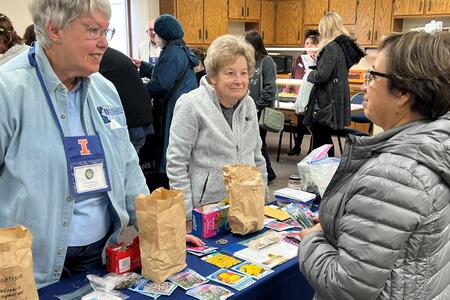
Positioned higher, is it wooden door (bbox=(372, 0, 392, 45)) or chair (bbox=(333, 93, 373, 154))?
wooden door (bbox=(372, 0, 392, 45))

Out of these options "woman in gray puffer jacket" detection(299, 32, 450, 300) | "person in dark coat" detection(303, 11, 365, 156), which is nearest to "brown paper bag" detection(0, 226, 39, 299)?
"woman in gray puffer jacket" detection(299, 32, 450, 300)

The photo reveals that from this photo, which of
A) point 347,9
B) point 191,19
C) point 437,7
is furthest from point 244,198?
point 347,9

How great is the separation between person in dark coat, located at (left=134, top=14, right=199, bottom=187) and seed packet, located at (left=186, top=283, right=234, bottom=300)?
7.76ft

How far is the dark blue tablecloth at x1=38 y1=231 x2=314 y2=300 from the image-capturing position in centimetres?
123

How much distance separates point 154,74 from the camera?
351cm

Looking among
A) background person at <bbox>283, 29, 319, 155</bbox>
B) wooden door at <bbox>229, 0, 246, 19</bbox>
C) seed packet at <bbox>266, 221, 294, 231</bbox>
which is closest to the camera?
seed packet at <bbox>266, 221, 294, 231</bbox>

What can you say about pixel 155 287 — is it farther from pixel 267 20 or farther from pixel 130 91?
pixel 267 20

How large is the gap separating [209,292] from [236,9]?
23.0 feet

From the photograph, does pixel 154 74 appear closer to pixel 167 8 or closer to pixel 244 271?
pixel 244 271

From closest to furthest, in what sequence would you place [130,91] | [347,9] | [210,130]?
1. [210,130]
2. [130,91]
3. [347,9]

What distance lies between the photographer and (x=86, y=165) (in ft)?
4.26

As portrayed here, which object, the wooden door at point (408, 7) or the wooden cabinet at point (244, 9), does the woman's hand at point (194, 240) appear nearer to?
the wooden door at point (408, 7)

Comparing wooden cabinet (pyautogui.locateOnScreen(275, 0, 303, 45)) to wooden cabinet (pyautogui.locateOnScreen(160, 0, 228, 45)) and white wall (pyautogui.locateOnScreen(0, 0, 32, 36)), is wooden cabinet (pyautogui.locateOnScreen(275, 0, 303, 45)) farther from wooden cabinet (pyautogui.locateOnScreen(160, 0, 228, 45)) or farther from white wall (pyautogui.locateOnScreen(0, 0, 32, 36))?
white wall (pyautogui.locateOnScreen(0, 0, 32, 36))

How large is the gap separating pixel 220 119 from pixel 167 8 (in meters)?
5.26
